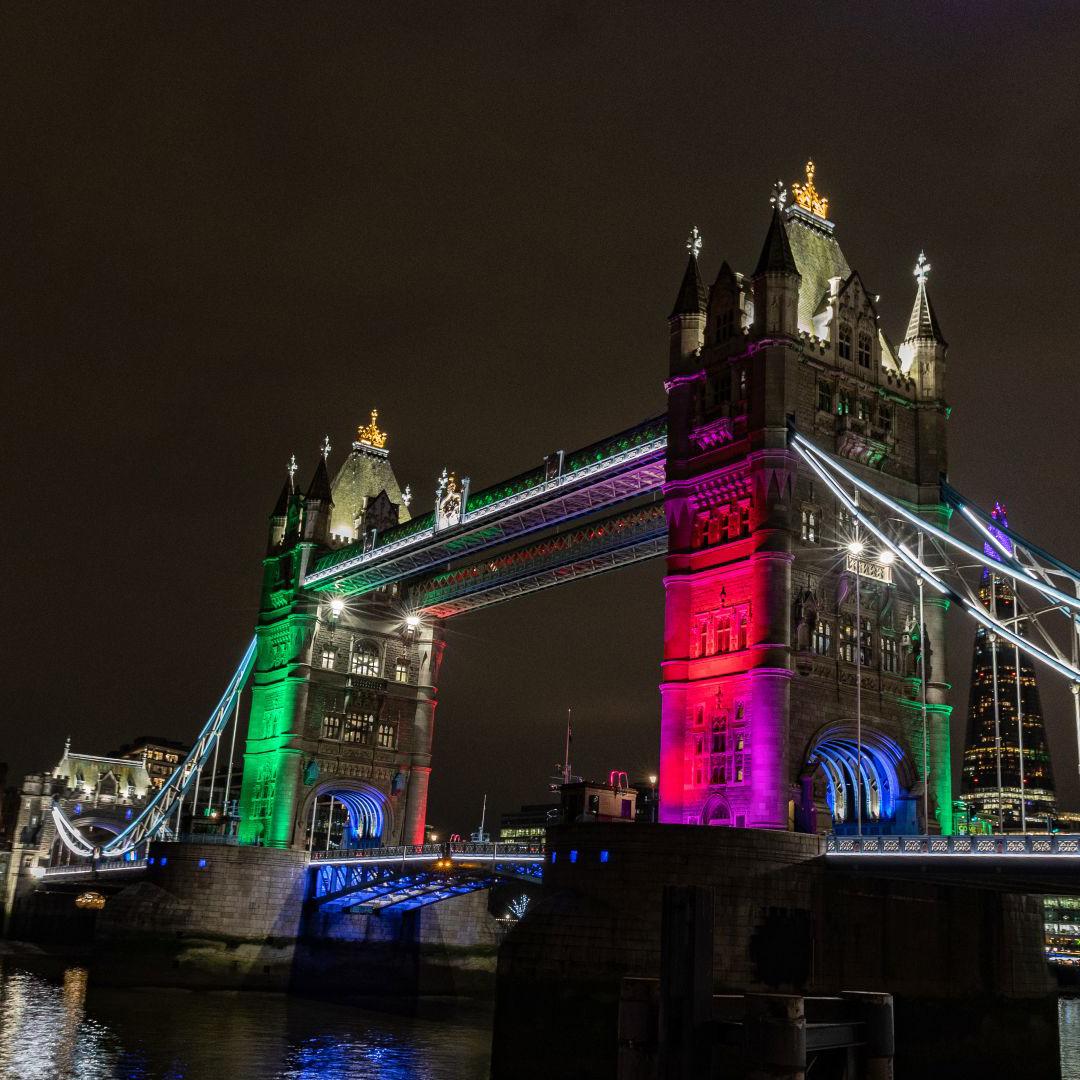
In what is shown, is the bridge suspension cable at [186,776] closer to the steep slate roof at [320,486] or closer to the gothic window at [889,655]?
the steep slate roof at [320,486]

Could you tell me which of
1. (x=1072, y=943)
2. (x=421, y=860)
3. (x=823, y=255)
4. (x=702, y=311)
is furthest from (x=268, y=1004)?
(x=1072, y=943)

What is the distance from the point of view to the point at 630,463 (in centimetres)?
5450

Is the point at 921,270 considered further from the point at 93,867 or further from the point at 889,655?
the point at 93,867

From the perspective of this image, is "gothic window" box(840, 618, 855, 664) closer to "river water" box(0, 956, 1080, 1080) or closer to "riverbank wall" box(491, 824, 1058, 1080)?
"riverbank wall" box(491, 824, 1058, 1080)

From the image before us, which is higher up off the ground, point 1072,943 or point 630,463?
point 630,463

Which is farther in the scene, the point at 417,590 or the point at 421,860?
the point at 417,590

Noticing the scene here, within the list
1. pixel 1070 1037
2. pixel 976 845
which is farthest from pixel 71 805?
pixel 976 845

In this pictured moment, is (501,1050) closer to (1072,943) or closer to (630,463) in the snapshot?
(630,463)

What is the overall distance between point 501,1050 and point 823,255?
1316 inches

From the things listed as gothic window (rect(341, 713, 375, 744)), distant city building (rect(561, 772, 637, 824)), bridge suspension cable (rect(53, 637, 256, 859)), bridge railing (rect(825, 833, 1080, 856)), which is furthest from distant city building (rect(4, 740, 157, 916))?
bridge railing (rect(825, 833, 1080, 856))

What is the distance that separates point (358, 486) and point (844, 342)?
1481 inches

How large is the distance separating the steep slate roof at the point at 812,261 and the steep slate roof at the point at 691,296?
12.6 feet

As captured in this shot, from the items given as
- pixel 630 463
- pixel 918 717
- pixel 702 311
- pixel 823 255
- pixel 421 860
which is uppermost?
pixel 823 255

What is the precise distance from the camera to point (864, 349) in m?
52.5
